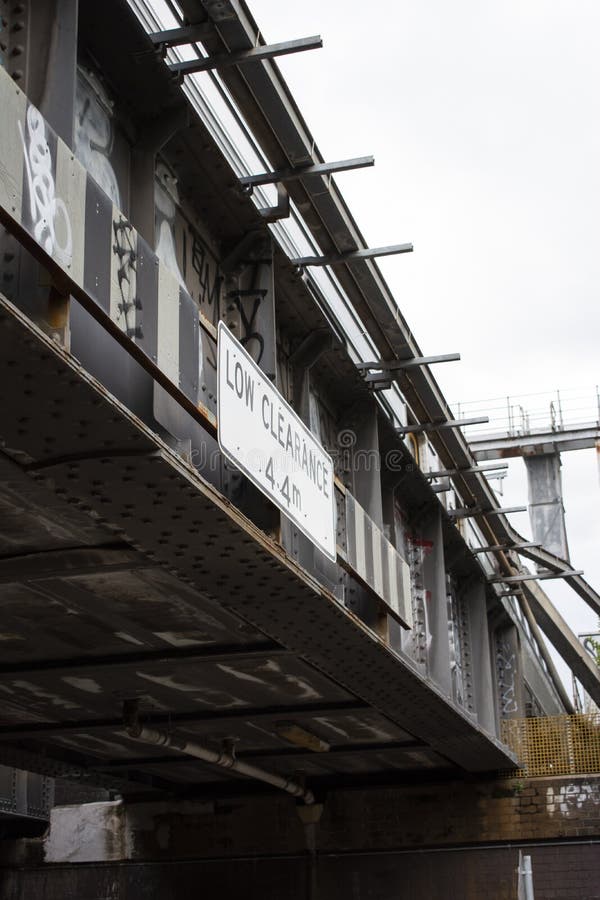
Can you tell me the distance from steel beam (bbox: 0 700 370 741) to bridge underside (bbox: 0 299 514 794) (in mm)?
29

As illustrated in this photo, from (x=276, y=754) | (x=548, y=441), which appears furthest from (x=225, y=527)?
(x=548, y=441)

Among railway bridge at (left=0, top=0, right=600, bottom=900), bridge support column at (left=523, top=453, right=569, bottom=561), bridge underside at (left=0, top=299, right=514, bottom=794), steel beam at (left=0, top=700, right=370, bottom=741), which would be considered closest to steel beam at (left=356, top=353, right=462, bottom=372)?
railway bridge at (left=0, top=0, right=600, bottom=900)

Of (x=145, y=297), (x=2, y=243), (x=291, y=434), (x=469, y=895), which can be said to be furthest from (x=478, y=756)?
(x=2, y=243)

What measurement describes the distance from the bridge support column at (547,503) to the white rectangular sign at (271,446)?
10571 millimetres

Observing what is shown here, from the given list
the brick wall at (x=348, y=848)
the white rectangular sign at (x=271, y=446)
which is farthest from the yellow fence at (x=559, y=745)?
the white rectangular sign at (x=271, y=446)

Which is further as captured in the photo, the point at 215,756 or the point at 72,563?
the point at 215,756

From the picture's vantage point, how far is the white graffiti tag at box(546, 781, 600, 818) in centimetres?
1859

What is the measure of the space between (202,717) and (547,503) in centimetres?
786

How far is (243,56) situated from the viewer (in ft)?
28.2

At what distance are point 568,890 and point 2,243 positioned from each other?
14.9 metres

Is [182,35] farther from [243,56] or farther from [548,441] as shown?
[548,441]

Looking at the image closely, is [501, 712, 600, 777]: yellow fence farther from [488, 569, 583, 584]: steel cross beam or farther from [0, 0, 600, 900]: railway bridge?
[488, 569, 583, 584]: steel cross beam

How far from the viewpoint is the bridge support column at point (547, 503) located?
20375mm

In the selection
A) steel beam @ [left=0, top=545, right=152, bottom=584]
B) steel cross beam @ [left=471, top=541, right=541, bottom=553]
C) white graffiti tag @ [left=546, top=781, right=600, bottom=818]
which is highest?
steel cross beam @ [left=471, top=541, right=541, bottom=553]
